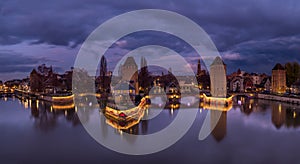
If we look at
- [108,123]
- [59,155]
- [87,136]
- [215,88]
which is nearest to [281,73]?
[215,88]

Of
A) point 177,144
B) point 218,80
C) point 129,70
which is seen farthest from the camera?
point 129,70

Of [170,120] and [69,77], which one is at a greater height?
[69,77]

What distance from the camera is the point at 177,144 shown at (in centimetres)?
1313

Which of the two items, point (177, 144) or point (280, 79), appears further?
point (280, 79)

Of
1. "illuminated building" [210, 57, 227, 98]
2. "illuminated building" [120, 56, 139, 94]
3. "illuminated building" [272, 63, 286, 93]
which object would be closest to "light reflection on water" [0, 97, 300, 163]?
"illuminated building" [210, 57, 227, 98]

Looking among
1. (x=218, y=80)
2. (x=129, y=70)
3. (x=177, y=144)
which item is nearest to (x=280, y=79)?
(x=218, y=80)

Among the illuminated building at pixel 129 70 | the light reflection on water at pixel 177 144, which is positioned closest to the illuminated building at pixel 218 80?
the illuminated building at pixel 129 70

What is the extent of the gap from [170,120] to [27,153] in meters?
11.0

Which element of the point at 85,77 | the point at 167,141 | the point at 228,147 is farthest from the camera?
the point at 85,77

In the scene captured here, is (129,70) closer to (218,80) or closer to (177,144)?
(218,80)

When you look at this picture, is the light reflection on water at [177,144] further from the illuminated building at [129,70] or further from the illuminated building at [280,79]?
the illuminated building at [129,70]

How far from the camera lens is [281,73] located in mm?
42000

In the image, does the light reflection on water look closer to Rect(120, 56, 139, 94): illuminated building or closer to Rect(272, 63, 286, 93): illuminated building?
Rect(272, 63, 286, 93): illuminated building

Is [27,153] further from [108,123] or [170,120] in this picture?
[170,120]
